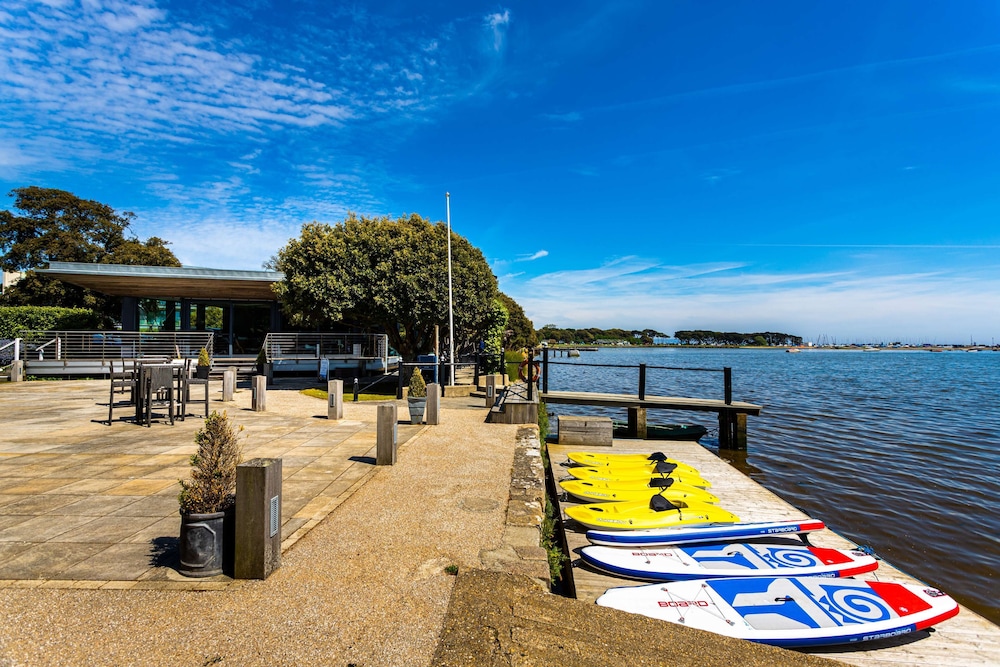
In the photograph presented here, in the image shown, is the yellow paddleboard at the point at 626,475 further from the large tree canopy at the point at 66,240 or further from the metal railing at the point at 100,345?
the large tree canopy at the point at 66,240

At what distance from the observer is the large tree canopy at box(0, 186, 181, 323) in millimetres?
32938

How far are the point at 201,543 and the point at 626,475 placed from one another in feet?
21.6

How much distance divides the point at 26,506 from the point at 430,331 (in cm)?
1890

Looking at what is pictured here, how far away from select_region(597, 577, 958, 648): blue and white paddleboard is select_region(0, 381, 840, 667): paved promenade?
121cm

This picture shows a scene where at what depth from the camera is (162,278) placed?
22.3m

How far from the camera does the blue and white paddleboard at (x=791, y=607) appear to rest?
3926 mm

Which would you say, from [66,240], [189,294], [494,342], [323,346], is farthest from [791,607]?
[66,240]

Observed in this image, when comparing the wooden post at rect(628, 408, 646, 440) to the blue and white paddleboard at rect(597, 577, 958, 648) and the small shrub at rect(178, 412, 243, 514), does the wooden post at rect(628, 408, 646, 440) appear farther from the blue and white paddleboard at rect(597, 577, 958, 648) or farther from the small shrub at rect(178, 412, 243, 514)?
the small shrub at rect(178, 412, 243, 514)

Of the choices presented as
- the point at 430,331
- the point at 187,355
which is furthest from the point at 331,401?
the point at 187,355

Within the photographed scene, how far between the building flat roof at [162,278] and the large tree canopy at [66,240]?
9022 millimetres

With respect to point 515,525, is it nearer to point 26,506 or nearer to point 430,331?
point 26,506

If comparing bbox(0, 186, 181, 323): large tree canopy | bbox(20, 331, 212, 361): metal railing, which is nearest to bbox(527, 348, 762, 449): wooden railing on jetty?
bbox(20, 331, 212, 361): metal railing

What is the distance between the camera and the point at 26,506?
485cm

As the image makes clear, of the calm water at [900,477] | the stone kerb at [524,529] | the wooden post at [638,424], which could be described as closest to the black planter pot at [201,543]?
the stone kerb at [524,529]
